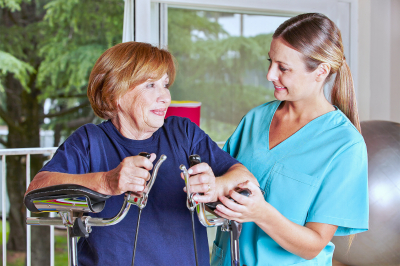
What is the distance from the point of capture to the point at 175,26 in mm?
3158

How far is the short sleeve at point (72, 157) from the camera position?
38.3 inches

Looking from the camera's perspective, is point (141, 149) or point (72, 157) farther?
point (141, 149)

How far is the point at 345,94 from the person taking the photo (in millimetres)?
1269

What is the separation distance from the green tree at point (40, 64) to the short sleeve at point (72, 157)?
3724 millimetres

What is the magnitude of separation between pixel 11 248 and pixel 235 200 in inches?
184

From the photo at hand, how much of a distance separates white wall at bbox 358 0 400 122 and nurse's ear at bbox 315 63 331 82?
2016mm

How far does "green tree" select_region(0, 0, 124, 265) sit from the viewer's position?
4543mm

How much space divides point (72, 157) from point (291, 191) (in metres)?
0.65

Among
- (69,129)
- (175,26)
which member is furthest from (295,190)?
(69,129)

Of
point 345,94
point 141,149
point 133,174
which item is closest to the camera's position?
point 133,174

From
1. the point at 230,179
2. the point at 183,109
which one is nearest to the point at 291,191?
the point at 230,179

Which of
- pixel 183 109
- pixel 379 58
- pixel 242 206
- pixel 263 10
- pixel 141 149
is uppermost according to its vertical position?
pixel 263 10

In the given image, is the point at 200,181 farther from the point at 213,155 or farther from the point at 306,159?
the point at 306,159

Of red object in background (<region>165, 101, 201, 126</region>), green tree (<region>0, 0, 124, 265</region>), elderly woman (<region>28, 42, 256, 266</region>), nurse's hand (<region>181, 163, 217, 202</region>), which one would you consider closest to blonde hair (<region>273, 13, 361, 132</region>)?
elderly woman (<region>28, 42, 256, 266</region>)
